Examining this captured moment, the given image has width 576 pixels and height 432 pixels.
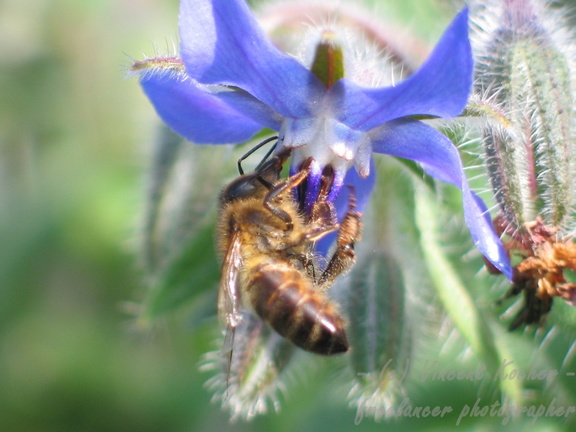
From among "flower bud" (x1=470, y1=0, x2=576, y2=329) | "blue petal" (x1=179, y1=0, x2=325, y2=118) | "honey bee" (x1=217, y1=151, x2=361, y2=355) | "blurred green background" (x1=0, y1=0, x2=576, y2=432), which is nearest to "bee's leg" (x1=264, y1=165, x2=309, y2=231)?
"honey bee" (x1=217, y1=151, x2=361, y2=355)

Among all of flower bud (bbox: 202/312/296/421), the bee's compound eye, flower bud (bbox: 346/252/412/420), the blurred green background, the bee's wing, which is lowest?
the blurred green background

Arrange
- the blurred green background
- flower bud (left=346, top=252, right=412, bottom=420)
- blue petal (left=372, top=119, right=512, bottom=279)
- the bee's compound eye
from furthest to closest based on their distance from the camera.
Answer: the blurred green background → flower bud (left=346, top=252, right=412, bottom=420) → the bee's compound eye → blue petal (left=372, top=119, right=512, bottom=279)

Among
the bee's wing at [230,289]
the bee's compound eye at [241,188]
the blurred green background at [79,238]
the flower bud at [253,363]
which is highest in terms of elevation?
the bee's compound eye at [241,188]

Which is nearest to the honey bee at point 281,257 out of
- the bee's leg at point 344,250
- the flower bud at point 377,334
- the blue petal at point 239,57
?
the bee's leg at point 344,250

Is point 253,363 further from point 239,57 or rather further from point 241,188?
point 239,57

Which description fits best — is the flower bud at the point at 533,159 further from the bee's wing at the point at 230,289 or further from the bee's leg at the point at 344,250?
the bee's wing at the point at 230,289

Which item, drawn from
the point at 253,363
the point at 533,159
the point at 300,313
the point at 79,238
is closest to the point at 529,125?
the point at 533,159

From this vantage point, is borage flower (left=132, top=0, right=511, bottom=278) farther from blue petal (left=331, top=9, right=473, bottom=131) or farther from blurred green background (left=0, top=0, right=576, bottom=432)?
blurred green background (left=0, top=0, right=576, bottom=432)
